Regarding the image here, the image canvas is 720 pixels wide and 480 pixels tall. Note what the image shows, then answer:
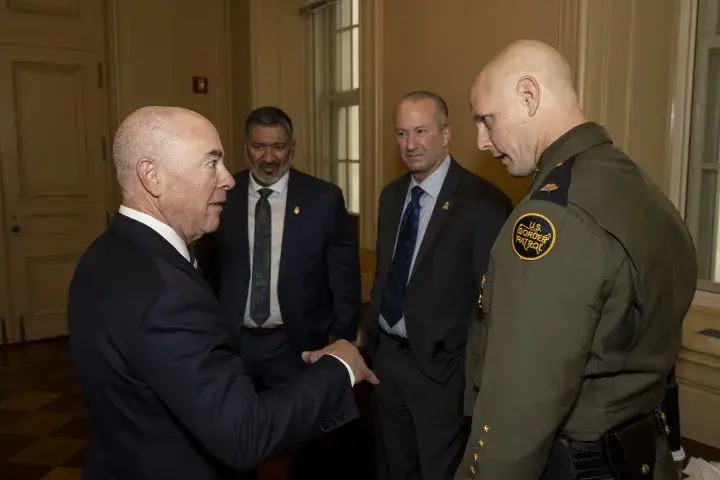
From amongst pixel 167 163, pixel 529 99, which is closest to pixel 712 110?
pixel 529 99

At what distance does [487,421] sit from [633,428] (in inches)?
12.5

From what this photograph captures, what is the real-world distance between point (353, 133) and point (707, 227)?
2.57 m

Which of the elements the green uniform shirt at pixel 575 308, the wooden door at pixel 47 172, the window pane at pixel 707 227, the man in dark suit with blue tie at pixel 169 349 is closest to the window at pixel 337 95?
the wooden door at pixel 47 172

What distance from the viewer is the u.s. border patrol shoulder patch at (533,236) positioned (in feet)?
3.59

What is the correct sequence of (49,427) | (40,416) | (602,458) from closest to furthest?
Result: 1. (602,458)
2. (49,427)
3. (40,416)

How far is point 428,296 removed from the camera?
6.73 ft

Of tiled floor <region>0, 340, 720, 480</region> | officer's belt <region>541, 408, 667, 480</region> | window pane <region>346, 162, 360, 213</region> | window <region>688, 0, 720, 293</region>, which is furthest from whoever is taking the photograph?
window pane <region>346, 162, 360, 213</region>

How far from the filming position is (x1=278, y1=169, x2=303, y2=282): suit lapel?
253 cm

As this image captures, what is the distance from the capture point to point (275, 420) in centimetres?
120

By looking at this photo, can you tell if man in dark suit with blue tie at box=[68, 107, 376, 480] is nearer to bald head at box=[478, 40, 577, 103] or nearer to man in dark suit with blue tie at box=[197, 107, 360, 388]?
bald head at box=[478, 40, 577, 103]

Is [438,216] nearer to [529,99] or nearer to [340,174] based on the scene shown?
[529,99]

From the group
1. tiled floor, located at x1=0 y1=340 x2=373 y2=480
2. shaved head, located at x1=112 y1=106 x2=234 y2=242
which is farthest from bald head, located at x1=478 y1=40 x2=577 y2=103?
tiled floor, located at x1=0 y1=340 x2=373 y2=480

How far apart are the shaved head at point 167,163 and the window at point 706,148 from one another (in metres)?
1.86

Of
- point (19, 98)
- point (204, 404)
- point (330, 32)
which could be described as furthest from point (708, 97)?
point (19, 98)
